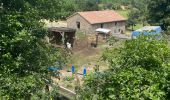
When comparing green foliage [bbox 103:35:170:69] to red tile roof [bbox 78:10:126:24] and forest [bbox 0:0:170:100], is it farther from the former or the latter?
red tile roof [bbox 78:10:126:24]

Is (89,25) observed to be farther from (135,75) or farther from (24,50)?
(135,75)

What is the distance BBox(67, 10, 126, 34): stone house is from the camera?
4085 centimetres

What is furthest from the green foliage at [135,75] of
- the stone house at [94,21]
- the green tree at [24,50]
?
the stone house at [94,21]

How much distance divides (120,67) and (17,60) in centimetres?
343

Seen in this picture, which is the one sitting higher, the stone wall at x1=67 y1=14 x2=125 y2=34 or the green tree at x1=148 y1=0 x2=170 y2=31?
the green tree at x1=148 y1=0 x2=170 y2=31

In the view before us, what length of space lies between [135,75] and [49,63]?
378 centimetres

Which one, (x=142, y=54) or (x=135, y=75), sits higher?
(x=142, y=54)

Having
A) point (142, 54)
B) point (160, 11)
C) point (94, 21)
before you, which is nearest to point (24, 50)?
point (142, 54)

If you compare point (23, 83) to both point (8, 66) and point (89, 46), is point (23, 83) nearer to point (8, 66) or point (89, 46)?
point (8, 66)

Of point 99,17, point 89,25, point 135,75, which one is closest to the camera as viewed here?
point 135,75

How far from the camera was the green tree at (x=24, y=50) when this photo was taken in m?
10.0

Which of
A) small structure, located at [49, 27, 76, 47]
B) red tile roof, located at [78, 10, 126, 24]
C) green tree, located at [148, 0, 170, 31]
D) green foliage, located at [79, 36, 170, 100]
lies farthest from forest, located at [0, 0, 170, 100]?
green tree, located at [148, 0, 170, 31]

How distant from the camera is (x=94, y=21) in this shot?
41.0 meters

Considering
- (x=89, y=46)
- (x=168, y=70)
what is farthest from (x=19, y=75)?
(x=89, y=46)
